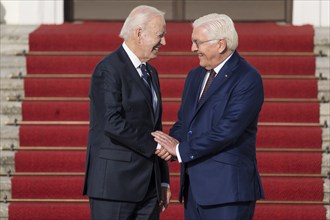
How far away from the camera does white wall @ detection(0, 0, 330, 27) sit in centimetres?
959

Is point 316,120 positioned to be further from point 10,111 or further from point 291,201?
point 10,111

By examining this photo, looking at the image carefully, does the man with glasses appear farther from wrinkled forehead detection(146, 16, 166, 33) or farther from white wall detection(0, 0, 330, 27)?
white wall detection(0, 0, 330, 27)

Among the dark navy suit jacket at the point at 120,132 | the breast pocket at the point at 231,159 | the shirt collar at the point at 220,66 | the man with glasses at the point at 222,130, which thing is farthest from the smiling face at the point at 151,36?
the breast pocket at the point at 231,159

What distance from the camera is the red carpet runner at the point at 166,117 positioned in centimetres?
777

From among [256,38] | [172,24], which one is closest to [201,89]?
[256,38]

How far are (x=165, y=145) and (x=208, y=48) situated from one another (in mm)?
565

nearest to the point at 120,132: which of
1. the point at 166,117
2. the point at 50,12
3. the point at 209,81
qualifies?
the point at 209,81

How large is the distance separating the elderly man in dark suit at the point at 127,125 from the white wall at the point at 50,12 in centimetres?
430

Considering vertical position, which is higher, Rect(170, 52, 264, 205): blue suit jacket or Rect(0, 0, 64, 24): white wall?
Rect(0, 0, 64, 24): white wall

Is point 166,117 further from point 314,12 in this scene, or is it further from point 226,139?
point 226,139

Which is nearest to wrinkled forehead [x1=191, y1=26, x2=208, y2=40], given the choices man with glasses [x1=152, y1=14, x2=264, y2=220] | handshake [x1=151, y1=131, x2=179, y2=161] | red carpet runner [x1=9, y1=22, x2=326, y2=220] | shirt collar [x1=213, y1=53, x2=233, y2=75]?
man with glasses [x1=152, y1=14, x2=264, y2=220]

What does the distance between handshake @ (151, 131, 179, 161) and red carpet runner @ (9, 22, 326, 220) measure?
7.19ft

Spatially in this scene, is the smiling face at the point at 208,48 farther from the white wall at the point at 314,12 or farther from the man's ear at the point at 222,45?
the white wall at the point at 314,12

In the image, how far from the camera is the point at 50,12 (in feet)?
32.0
